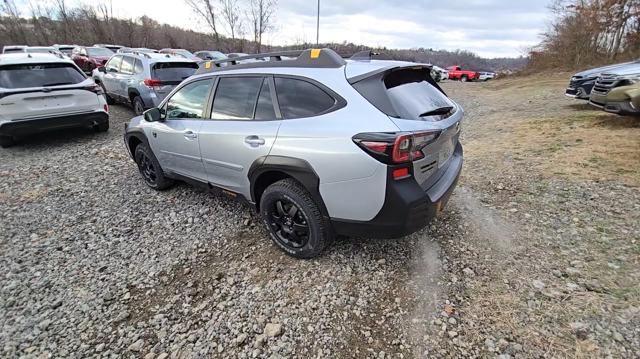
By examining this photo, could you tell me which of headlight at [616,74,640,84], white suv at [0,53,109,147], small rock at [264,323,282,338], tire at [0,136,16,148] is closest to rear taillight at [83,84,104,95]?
white suv at [0,53,109,147]

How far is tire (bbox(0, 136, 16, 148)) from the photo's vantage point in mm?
5927

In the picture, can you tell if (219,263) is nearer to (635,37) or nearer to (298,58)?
(298,58)

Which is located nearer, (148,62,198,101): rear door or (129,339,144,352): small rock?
(129,339,144,352): small rock

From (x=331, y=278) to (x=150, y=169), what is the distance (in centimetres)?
303

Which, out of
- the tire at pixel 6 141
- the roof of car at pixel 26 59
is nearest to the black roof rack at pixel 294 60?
the roof of car at pixel 26 59

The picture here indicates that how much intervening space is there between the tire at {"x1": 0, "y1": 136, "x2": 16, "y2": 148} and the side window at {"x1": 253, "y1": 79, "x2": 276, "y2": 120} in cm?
591

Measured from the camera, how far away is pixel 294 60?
9.12ft

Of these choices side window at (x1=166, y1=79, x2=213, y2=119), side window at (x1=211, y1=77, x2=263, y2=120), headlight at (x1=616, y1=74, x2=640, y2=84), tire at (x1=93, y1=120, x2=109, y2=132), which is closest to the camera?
side window at (x1=211, y1=77, x2=263, y2=120)

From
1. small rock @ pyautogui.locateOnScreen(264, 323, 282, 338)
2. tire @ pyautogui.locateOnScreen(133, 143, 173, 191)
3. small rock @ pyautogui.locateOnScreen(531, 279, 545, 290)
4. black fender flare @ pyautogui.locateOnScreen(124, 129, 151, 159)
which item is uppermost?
black fender flare @ pyautogui.locateOnScreen(124, 129, 151, 159)

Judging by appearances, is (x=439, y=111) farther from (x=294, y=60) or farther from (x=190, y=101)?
(x=190, y=101)

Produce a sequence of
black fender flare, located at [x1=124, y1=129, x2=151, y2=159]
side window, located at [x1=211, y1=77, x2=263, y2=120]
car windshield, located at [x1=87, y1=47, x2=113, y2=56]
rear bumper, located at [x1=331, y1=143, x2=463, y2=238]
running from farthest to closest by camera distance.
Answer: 1. car windshield, located at [x1=87, y1=47, x2=113, y2=56]
2. black fender flare, located at [x1=124, y1=129, x2=151, y2=159]
3. side window, located at [x1=211, y1=77, x2=263, y2=120]
4. rear bumper, located at [x1=331, y1=143, x2=463, y2=238]

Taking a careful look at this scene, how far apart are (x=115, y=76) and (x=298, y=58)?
8277 mm

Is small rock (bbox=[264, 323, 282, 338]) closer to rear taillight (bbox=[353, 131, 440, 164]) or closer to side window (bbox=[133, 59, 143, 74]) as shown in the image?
rear taillight (bbox=[353, 131, 440, 164])

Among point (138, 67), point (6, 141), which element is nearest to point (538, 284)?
point (6, 141)
